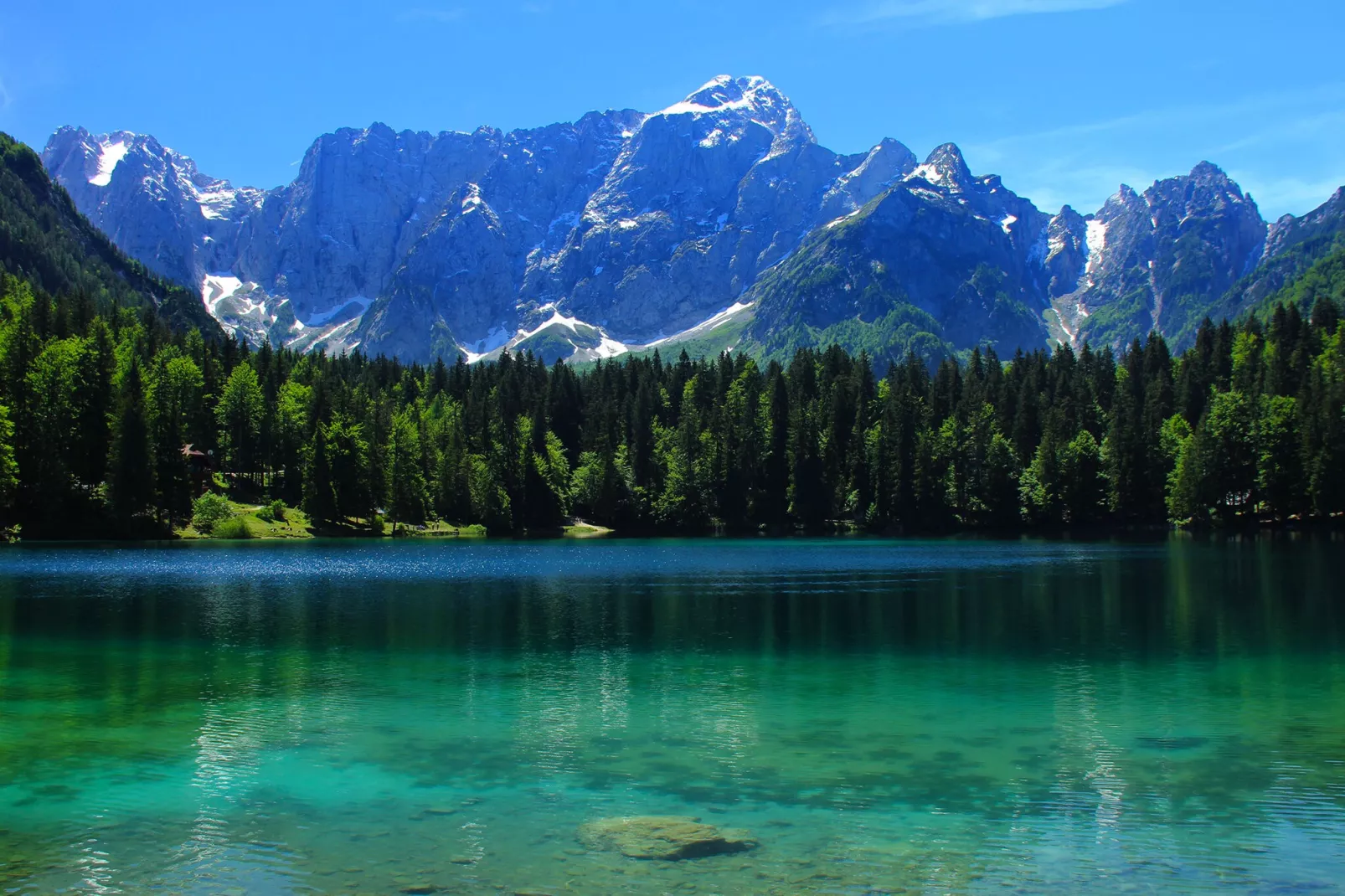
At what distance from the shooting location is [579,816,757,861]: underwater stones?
17.6 meters

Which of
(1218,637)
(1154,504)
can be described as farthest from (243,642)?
(1154,504)

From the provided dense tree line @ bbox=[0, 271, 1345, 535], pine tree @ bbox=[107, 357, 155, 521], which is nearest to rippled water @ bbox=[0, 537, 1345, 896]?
pine tree @ bbox=[107, 357, 155, 521]

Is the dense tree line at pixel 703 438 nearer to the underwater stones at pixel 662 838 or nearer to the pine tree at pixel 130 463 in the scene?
the pine tree at pixel 130 463

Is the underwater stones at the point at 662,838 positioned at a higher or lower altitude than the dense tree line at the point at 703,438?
lower

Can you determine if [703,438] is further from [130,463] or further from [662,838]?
[662,838]

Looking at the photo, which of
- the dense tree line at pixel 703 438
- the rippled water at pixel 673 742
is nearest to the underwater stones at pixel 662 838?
the rippled water at pixel 673 742

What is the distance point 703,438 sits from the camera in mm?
161875

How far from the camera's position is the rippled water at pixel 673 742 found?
56.6 feet

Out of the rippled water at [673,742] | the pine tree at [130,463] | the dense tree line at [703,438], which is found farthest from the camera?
the dense tree line at [703,438]

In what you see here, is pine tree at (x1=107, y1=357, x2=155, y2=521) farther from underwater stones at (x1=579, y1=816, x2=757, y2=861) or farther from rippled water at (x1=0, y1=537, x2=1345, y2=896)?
underwater stones at (x1=579, y1=816, x2=757, y2=861)

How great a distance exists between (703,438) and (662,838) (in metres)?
144

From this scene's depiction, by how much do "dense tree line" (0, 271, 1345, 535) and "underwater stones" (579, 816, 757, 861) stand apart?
103758 millimetres

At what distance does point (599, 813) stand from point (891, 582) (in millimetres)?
51464

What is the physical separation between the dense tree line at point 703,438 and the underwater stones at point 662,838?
104 m
